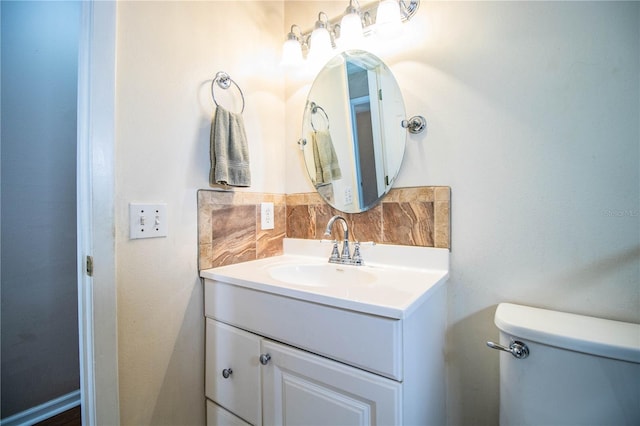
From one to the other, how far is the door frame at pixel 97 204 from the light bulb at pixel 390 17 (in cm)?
91

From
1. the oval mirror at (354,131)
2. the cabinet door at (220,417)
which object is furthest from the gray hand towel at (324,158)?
the cabinet door at (220,417)

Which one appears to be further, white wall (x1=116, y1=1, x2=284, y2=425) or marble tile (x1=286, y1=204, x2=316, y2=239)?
marble tile (x1=286, y1=204, x2=316, y2=239)

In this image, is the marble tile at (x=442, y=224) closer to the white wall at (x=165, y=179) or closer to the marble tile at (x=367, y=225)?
the marble tile at (x=367, y=225)

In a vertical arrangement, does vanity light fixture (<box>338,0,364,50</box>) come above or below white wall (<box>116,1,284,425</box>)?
above

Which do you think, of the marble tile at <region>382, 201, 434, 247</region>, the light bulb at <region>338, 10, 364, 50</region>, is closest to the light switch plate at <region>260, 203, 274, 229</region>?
the marble tile at <region>382, 201, 434, 247</region>

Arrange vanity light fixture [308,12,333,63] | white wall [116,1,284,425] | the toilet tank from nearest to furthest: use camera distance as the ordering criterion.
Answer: the toilet tank < white wall [116,1,284,425] < vanity light fixture [308,12,333,63]

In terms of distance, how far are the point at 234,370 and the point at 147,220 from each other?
601 mm

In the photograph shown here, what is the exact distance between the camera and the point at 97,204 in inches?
31.7

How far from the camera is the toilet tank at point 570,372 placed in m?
0.62

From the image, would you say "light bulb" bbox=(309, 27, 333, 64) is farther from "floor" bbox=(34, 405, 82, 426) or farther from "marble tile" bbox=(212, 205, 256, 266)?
"floor" bbox=(34, 405, 82, 426)

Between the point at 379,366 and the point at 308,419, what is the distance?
0.30 metres

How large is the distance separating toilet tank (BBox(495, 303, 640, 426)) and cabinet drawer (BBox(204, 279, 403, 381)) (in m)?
0.38

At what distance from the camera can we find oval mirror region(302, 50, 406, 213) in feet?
3.68

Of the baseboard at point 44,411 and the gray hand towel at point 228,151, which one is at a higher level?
the gray hand towel at point 228,151
